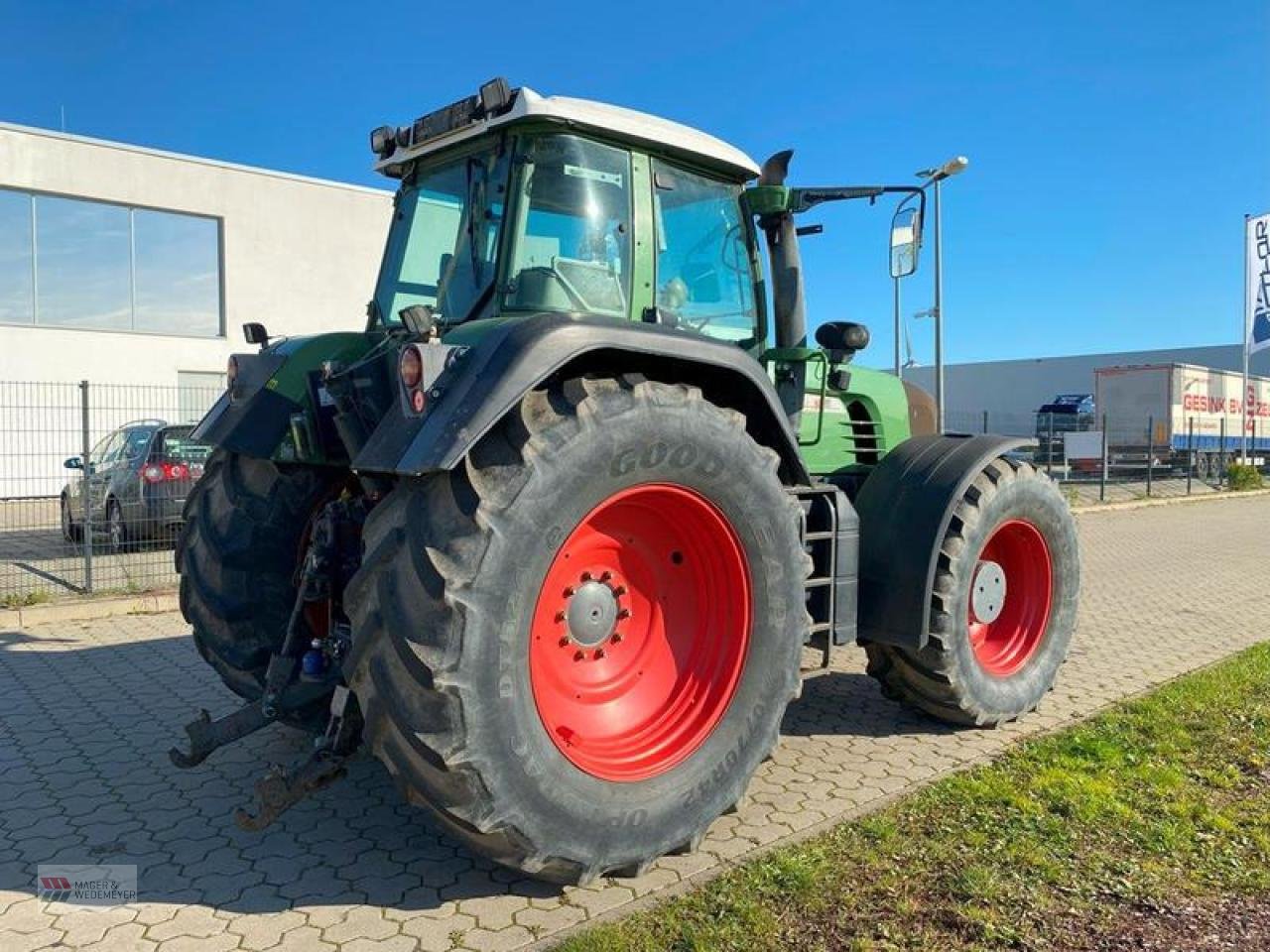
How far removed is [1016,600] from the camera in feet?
17.2

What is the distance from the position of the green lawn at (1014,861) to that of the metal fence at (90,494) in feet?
24.0

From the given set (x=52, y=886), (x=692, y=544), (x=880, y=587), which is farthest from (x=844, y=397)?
(x=52, y=886)

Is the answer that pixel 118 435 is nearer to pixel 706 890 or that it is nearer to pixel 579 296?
pixel 579 296

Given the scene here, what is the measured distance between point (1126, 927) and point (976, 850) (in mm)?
572

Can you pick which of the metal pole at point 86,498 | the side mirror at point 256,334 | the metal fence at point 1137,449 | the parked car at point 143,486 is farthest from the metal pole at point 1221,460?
the side mirror at point 256,334

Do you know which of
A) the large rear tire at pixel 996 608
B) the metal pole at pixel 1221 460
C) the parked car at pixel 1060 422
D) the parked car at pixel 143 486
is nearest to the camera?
the large rear tire at pixel 996 608

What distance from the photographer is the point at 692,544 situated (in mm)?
3613

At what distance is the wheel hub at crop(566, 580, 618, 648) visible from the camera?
3.30 meters

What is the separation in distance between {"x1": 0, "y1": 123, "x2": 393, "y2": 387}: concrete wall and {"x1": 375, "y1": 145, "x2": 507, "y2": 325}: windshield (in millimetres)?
16113

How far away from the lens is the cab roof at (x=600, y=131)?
3.65m

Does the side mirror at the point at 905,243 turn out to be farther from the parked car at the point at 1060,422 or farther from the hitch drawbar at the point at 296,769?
the parked car at the point at 1060,422

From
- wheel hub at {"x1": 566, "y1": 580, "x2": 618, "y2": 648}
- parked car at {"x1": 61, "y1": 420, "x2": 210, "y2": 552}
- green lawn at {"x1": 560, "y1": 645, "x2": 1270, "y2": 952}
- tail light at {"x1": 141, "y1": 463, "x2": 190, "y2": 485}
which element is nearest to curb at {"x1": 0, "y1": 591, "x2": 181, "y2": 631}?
parked car at {"x1": 61, "y1": 420, "x2": 210, "y2": 552}

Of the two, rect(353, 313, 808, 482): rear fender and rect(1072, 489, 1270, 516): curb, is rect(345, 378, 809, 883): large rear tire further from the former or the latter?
rect(1072, 489, 1270, 516): curb

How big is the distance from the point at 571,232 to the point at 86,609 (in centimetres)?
643
